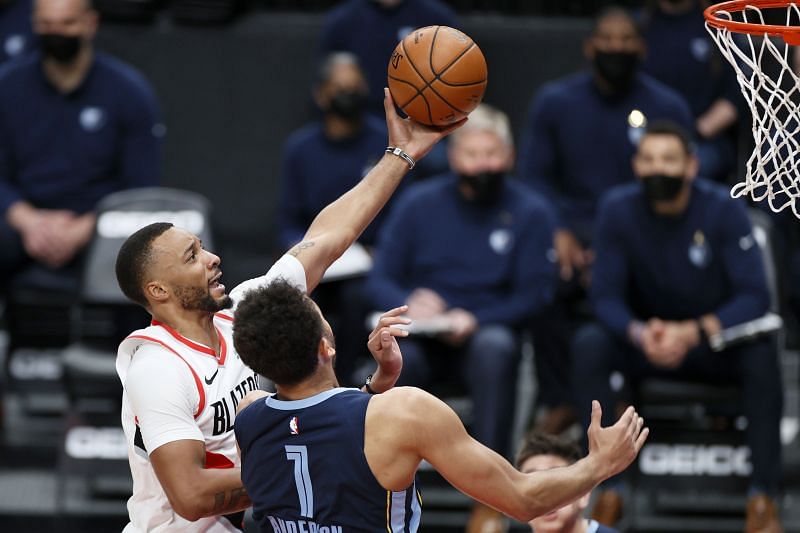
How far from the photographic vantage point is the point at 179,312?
350cm

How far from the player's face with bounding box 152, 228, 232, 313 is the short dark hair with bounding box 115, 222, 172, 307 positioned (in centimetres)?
2

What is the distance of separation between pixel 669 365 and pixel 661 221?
2.10 feet

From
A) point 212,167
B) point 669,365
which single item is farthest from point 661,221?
point 212,167

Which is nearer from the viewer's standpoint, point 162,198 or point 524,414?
point 162,198

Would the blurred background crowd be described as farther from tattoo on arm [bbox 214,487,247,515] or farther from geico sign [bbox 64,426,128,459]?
tattoo on arm [bbox 214,487,247,515]

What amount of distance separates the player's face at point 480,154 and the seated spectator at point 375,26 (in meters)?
1.32

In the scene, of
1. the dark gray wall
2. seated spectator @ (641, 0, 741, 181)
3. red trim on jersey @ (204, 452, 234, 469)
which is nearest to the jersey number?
red trim on jersey @ (204, 452, 234, 469)

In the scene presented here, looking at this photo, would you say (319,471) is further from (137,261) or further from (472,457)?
(137,261)

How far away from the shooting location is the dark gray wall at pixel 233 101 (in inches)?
339

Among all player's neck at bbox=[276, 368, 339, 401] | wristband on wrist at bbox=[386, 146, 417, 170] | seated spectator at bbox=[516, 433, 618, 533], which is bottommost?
seated spectator at bbox=[516, 433, 618, 533]

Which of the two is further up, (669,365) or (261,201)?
(261,201)

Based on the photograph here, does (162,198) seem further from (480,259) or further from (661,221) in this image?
(661,221)

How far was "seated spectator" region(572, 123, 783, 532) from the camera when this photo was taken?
18.6 ft

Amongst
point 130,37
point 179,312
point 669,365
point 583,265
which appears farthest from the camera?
point 130,37
